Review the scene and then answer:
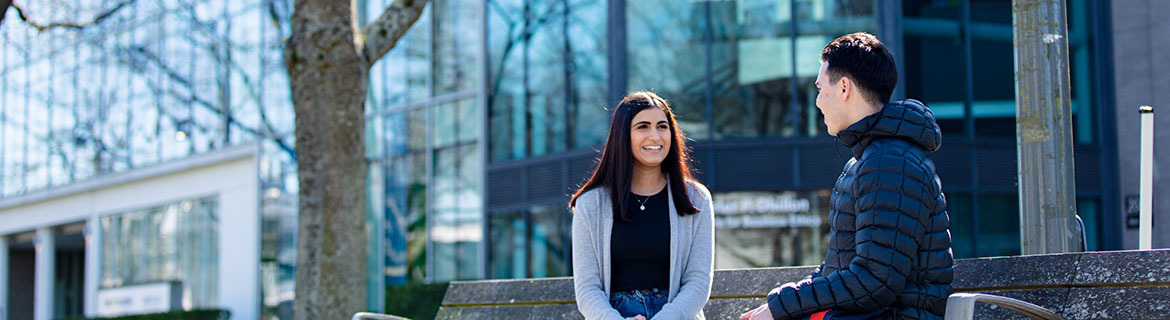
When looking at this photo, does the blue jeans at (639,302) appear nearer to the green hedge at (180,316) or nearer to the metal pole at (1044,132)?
the metal pole at (1044,132)

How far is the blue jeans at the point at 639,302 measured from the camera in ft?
15.8

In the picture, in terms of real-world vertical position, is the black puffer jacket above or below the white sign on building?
above

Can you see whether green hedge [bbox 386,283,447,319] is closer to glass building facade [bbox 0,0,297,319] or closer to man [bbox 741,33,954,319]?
glass building facade [bbox 0,0,297,319]

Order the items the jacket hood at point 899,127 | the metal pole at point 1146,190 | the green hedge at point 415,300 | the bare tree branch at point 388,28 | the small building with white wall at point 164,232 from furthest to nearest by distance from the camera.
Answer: the small building with white wall at point 164,232, the green hedge at point 415,300, the bare tree branch at point 388,28, the metal pole at point 1146,190, the jacket hood at point 899,127

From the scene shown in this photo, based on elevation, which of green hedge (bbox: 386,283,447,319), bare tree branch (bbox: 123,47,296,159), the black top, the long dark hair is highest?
bare tree branch (bbox: 123,47,296,159)

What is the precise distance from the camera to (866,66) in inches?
149

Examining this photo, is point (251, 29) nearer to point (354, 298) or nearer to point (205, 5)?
point (205, 5)

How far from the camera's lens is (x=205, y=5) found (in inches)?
1186

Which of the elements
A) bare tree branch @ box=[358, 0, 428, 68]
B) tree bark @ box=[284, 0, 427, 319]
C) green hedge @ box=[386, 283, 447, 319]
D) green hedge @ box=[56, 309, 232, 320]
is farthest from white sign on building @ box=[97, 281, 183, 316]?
tree bark @ box=[284, 0, 427, 319]

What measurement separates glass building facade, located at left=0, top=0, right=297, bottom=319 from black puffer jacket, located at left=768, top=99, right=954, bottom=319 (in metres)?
24.4

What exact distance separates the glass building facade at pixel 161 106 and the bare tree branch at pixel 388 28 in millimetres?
16984

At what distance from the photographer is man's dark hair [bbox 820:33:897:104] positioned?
3791mm

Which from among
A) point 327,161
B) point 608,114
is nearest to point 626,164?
point 327,161

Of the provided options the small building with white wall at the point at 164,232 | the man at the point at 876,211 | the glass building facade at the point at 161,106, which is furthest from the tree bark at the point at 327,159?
the small building with white wall at the point at 164,232
